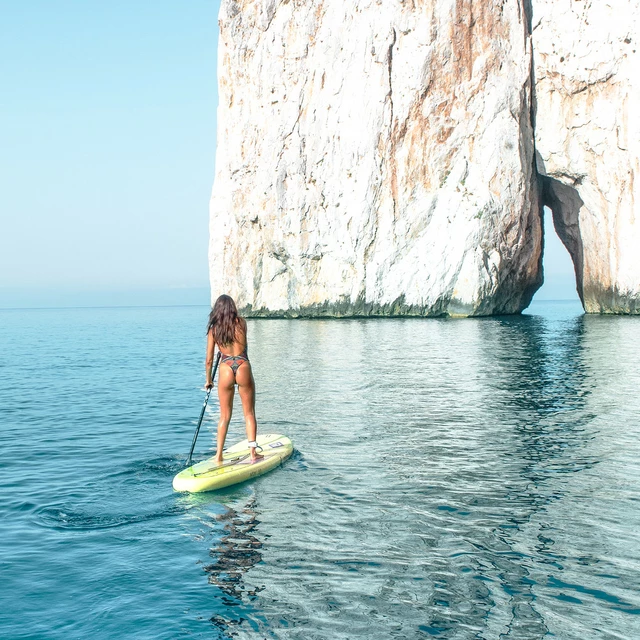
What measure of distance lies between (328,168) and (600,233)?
2083cm

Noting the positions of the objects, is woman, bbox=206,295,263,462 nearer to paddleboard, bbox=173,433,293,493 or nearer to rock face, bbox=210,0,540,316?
paddleboard, bbox=173,433,293,493

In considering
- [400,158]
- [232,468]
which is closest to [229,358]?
[232,468]

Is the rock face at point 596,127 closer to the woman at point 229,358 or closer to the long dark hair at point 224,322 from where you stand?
the woman at point 229,358

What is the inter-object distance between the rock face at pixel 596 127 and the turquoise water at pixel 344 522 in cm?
3355

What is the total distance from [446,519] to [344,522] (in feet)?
3.64

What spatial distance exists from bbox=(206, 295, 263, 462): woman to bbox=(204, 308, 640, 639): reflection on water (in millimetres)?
981

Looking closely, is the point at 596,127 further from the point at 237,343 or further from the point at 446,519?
the point at 446,519

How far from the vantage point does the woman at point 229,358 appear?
9.05 m

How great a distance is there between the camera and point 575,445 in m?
10.8

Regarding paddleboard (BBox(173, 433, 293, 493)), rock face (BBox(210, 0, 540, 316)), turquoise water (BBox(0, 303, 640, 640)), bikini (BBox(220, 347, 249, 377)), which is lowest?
Answer: turquoise water (BBox(0, 303, 640, 640))

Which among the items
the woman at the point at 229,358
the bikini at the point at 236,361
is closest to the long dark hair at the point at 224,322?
the woman at the point at 229,358

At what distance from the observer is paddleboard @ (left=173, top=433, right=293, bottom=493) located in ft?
28.6

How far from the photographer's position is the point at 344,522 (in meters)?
7.33

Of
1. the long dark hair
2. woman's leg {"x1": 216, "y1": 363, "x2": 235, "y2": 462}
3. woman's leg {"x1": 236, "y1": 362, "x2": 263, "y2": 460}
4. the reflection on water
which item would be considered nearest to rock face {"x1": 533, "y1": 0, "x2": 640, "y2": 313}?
the reflection on water
